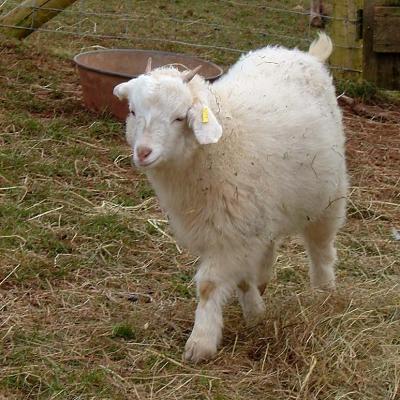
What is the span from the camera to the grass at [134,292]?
3.49m

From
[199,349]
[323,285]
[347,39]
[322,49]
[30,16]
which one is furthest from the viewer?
[347,39]

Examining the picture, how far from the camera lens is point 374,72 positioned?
7406mm

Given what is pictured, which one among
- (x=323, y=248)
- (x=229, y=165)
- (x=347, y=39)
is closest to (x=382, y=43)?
(x=347, y=39)

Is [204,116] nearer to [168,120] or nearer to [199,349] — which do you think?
[168,120]

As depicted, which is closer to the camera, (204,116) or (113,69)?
(204,116)

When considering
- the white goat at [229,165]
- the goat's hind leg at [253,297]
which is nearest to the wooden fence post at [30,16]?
the white goat at [229,165]

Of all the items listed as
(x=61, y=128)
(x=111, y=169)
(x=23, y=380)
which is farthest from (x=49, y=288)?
(x=61, y=128)

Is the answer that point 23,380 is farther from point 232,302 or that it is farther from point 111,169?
point 111,169

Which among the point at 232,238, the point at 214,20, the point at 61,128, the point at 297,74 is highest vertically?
the point at 297,74

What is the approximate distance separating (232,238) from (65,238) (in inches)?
57.5

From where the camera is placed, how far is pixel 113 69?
6984mm

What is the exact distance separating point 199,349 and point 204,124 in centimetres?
86

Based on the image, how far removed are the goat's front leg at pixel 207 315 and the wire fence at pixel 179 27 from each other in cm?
436

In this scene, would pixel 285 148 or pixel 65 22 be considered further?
pixel 65 22
